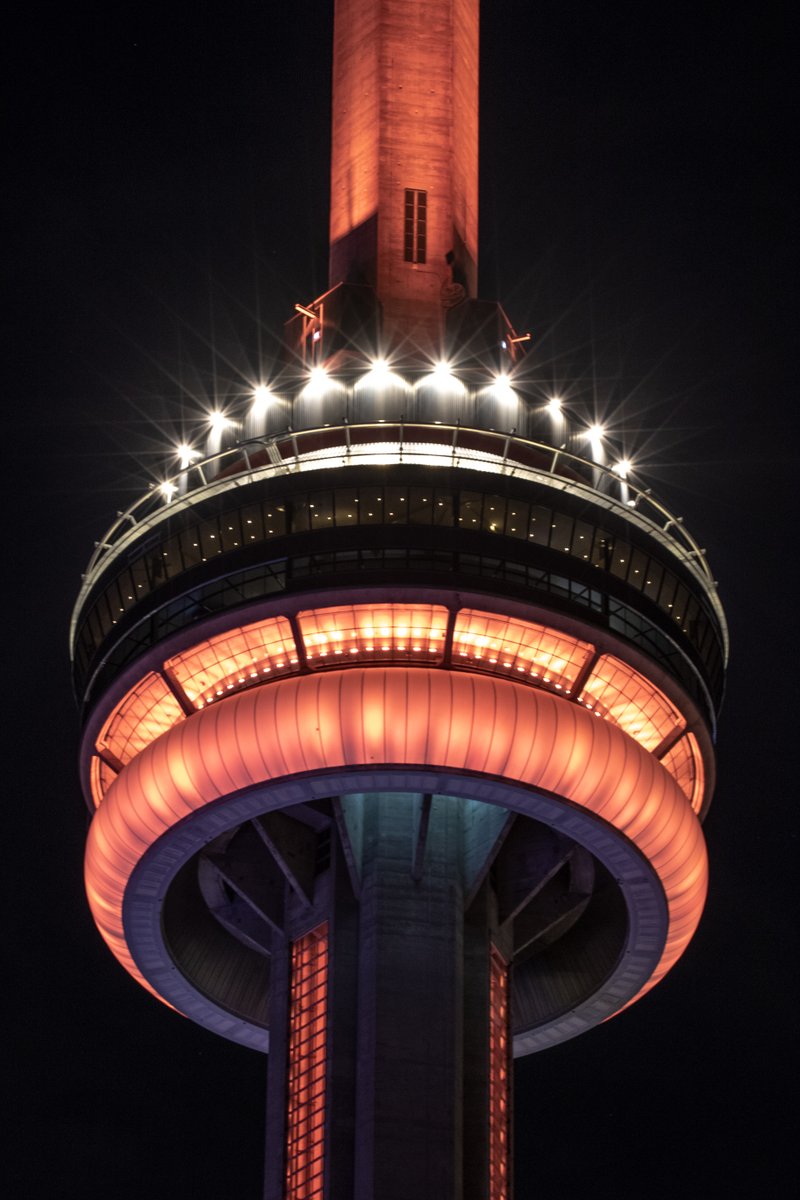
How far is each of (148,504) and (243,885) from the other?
15649 millimetres

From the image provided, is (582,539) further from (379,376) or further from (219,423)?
(219,423)

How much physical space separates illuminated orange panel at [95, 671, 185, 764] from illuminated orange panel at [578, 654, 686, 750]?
44.8 ft

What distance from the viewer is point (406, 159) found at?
91188mm

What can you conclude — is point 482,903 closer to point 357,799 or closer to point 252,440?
point 357,799

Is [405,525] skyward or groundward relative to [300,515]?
groundward

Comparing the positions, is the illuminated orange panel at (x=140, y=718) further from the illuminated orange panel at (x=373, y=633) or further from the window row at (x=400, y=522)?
the illuminated orange panel at (x=373, y=633)

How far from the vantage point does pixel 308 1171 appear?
74875mm

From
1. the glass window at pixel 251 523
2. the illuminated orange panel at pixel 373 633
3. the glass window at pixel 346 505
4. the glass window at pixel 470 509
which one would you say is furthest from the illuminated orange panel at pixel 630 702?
Answer: the glass window at pixel 251 523

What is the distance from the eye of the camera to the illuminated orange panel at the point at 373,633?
7469cm

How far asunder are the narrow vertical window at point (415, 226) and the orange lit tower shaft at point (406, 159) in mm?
39

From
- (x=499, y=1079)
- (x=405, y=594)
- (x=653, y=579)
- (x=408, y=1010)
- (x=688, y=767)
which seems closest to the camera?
(x=405, y=594)

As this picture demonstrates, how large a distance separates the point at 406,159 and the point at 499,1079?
35974 mm

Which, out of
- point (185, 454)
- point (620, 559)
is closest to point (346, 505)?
point (185, 454)

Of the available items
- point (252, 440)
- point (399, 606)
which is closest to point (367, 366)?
point (252, 440)
